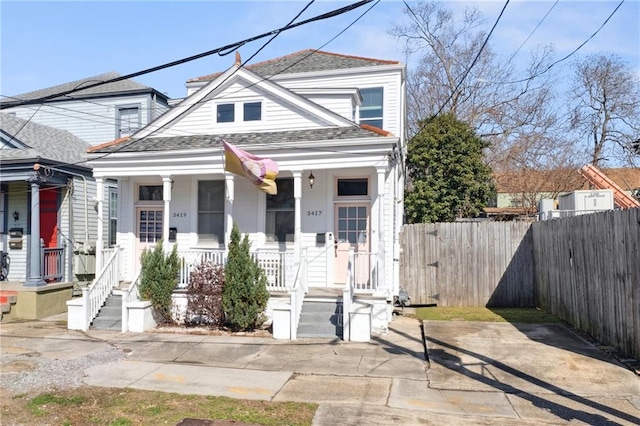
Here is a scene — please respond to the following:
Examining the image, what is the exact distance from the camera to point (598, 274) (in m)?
7.92

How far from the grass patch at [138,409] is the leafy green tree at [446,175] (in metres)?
13.7

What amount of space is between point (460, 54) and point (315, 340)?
2522 centimetres

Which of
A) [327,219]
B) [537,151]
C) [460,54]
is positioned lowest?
[327,219]

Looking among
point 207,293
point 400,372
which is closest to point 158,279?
point 207,293

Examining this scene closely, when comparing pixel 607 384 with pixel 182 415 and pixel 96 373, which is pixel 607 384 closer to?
→ pixel 182 415

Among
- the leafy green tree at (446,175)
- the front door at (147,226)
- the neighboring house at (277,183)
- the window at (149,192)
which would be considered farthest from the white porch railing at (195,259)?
the leafy green tree at (446,175)

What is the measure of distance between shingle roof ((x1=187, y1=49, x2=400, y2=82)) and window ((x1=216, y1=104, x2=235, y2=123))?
2.62m

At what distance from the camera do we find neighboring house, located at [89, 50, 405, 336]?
422 inches

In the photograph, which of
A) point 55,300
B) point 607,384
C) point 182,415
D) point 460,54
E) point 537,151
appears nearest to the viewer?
point 182,415

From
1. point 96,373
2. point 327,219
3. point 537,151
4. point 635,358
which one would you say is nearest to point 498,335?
point 635,358

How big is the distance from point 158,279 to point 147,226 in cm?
317

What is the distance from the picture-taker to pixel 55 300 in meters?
12.7

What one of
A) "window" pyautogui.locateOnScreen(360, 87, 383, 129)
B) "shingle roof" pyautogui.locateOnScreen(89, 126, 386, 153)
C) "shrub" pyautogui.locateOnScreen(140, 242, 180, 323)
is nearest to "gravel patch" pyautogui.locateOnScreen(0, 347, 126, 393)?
"shrub" pyautogui.locateOnScreen(140, 242, 180, 323)

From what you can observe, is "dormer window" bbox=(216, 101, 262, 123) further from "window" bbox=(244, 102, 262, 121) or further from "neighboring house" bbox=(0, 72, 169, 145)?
"neighboring house" bbox=(0, 72, 169, 145)
